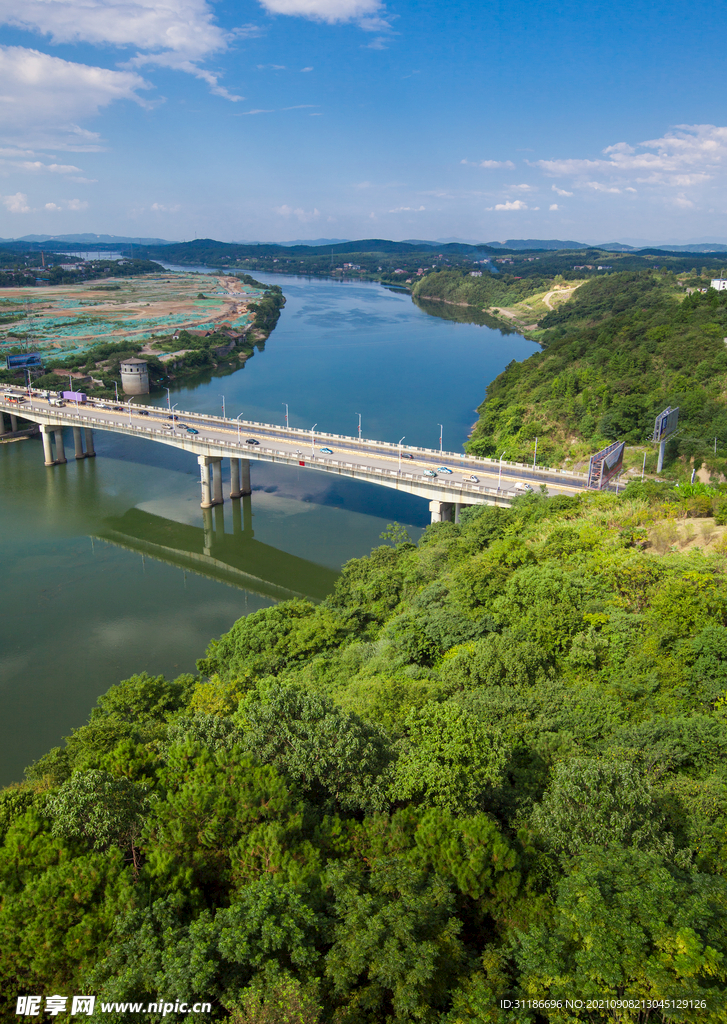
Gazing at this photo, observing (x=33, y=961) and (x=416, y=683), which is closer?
(x=33, y=961)

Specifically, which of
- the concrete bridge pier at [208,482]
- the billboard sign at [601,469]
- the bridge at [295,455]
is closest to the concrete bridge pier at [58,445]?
the bridge at [295,455]

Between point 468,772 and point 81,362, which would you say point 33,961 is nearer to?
point 468,772

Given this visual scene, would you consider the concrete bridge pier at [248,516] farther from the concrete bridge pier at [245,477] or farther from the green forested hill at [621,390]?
the green forested hill at [621,390]

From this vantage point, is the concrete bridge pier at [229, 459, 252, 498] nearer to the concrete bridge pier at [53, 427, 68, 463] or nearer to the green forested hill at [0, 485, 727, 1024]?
the concrete bridge pier at [53, 427, 68, 463]

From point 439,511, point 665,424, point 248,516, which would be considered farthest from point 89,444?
point 665,424

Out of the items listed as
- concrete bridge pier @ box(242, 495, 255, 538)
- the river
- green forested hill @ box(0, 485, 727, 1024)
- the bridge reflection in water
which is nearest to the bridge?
concrete bridge pier @ box(242, 495, 255, 538)

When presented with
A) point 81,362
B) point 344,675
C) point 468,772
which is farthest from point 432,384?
point 468,772
